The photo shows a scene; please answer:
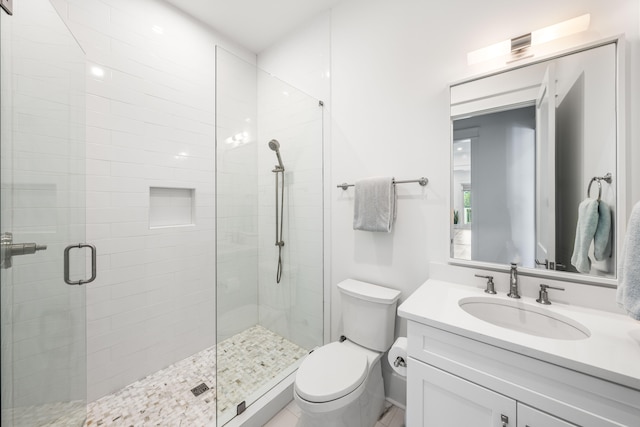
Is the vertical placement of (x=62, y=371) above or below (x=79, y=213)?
below

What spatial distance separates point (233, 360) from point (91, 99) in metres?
1.90

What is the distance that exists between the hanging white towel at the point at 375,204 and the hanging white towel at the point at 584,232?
839mm

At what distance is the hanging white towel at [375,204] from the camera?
5.04 feet

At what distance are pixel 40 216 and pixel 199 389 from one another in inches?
56.0

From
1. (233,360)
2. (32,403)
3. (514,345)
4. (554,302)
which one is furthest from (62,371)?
(554,302)

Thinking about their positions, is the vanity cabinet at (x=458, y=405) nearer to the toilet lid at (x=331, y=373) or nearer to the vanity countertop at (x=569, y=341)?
the vanity countertop at (x=569, y=341)

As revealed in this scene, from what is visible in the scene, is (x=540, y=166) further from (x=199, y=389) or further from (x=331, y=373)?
(x=199, y=389)

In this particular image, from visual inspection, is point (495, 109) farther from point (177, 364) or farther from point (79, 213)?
point (177, 364)

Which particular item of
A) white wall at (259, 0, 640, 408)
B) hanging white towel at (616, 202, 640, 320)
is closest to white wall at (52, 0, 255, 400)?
white wall at (259, 0, 640, 408)

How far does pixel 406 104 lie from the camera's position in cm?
155

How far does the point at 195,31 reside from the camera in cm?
206

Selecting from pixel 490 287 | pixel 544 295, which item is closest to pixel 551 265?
pixel 544 295

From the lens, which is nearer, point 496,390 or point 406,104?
point 496,390

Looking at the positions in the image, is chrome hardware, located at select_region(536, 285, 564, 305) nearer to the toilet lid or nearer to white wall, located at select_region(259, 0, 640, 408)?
white wall, located at select_region(259, 0, 640, 408)
